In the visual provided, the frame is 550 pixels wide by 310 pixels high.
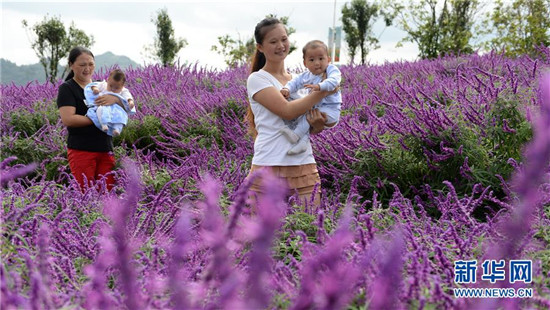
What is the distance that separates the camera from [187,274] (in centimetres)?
168

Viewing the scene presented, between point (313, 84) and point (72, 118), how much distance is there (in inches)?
87.4

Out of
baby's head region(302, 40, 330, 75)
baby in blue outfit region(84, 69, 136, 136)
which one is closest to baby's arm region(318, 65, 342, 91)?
baby's head region(302, 40, 330, 75)

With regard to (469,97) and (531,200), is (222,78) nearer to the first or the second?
(469,97)

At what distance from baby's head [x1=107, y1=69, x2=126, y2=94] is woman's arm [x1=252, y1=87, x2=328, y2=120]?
2056 millimetres

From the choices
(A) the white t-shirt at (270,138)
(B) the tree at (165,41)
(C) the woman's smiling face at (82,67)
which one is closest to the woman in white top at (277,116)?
(A) the white t-shirt at (270,138)

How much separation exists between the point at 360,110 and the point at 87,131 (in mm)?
2615

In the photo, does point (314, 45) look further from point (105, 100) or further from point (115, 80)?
point (115, 80)

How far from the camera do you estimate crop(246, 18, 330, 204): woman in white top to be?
296 centimetres

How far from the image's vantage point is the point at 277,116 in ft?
10.1

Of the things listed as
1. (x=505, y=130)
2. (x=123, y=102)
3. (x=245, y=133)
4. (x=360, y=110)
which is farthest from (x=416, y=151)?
(x=123, y=102)

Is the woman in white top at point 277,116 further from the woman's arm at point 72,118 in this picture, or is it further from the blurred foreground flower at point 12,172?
the woman's arm at point 72,118

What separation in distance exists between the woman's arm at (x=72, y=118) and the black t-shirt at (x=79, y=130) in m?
0.05

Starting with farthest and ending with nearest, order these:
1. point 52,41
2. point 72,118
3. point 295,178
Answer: point 52,41, point 72,118, point 295,178

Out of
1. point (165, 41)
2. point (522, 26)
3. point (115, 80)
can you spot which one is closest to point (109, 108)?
point (115, 80)
